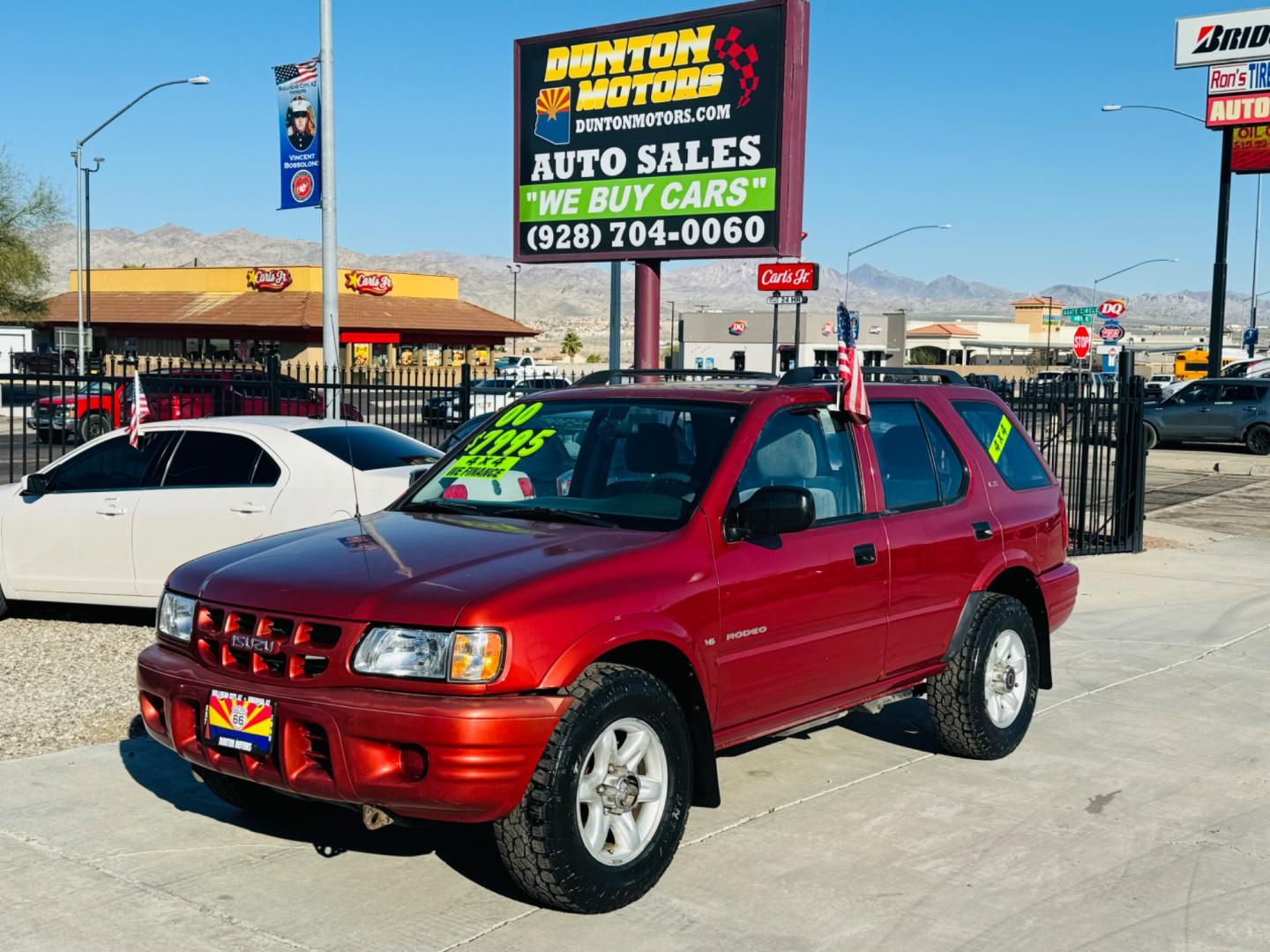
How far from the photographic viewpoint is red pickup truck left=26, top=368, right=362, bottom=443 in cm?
1362

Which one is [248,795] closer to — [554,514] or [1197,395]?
[554,514]

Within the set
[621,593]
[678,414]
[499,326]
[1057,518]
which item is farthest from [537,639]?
[499,326]

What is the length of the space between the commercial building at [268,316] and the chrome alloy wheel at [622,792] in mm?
53255

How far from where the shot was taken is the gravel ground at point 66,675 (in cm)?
716

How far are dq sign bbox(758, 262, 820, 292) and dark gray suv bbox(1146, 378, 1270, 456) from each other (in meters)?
8.40

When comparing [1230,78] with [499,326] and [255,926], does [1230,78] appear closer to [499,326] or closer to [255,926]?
[499,326]

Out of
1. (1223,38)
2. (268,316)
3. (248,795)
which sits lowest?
(248,795)

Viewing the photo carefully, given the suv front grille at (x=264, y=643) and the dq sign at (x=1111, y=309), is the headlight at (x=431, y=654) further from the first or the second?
the dq sign at (x=1111, y=309)

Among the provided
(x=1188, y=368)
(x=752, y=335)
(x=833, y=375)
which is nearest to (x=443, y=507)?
(x=833, y=375)

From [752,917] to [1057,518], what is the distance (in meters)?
3.55

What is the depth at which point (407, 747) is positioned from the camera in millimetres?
4449

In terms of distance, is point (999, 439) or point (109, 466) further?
point (109, 466)

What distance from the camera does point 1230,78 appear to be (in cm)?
4756

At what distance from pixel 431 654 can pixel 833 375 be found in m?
2.81
